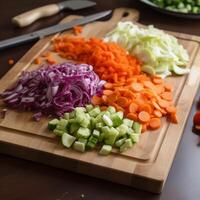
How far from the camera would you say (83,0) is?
6.95 ft

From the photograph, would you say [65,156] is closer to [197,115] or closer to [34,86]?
[34,86]

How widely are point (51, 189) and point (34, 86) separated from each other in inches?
14.7

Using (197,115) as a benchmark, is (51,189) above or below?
below

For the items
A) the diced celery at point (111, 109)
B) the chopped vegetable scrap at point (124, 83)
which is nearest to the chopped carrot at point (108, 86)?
the chopped vegetable scrap at point (124, 83)

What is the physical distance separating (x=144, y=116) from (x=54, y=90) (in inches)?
11.0

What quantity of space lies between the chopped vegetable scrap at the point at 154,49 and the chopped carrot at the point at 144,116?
10.5 inches

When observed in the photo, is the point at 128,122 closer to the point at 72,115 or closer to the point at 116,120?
the point at 116,120

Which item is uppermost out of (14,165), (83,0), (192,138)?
(83,0)

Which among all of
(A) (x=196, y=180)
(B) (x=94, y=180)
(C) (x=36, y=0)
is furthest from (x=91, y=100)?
(C) (x=36, y=0)

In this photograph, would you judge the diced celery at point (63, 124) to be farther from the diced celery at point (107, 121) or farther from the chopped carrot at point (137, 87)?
the chopped carrot at point (137, 87)

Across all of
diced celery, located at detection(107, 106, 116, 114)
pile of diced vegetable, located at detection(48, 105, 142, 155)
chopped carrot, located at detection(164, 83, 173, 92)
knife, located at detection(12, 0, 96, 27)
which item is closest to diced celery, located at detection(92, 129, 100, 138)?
pile of diced vegetable, located at detection(48, 105, 142, 155)

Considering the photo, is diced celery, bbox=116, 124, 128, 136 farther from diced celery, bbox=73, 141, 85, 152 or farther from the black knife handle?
the black knife handle

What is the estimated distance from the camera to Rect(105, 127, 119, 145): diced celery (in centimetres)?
125

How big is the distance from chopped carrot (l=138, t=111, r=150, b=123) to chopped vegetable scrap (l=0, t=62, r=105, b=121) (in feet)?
0.57
